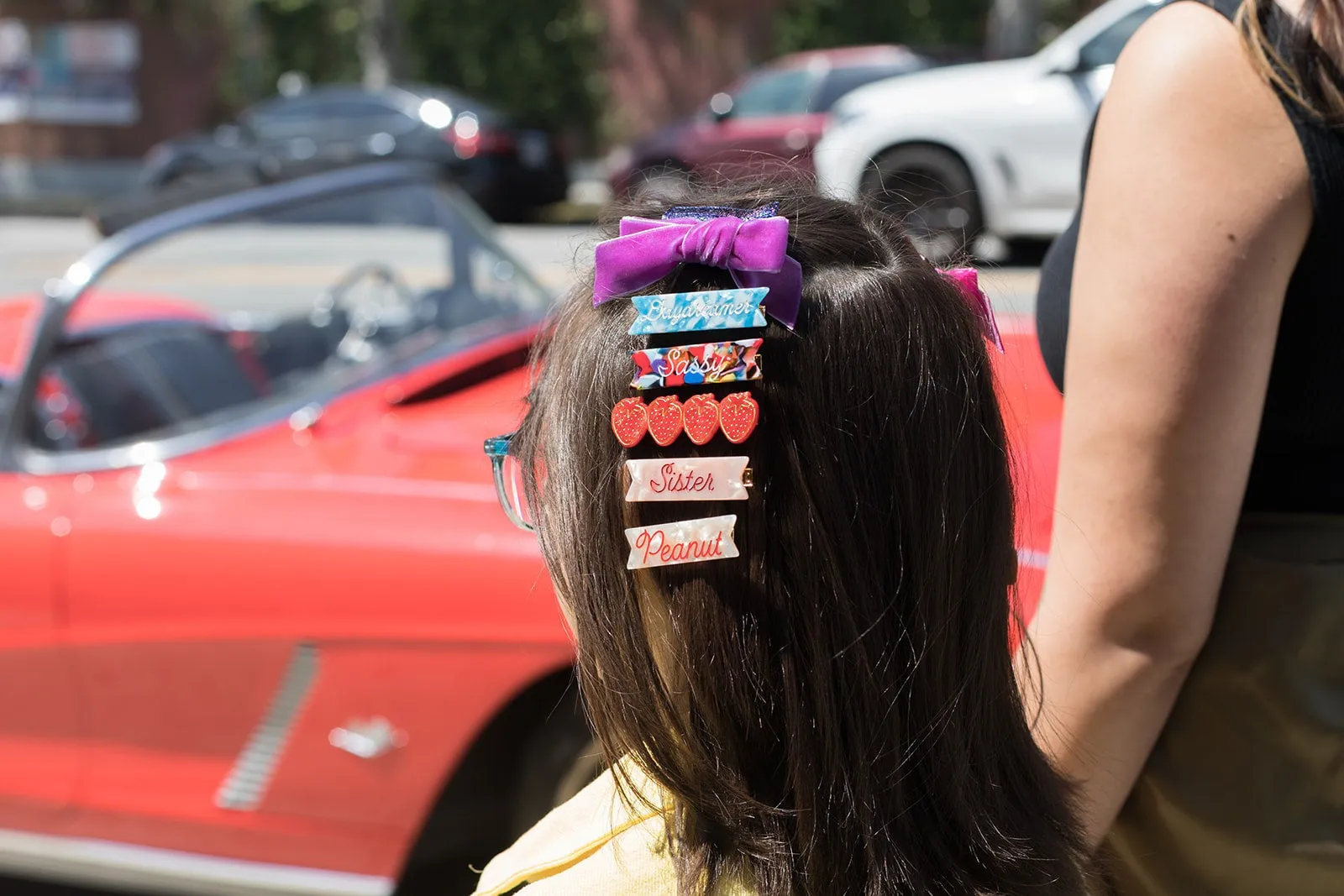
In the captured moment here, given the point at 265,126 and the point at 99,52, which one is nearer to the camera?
the point at 265,126

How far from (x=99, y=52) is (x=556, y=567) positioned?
2342cm

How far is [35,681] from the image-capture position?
2.61 m

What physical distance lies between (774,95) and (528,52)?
10.4 meters

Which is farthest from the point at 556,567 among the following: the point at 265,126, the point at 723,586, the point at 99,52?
the point at 99,52

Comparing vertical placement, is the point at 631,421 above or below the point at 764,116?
above

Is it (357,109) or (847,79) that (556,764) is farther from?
(357,109)

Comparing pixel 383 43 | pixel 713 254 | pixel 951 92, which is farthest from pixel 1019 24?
pixel 713 254

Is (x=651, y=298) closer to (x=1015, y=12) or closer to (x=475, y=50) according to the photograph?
(x=1015, y=12)

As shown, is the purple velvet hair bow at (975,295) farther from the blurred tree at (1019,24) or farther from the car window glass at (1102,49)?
the blurred tree at (1019,24)

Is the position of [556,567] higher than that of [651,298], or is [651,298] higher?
[651,298]

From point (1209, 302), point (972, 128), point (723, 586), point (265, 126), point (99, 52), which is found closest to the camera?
point (723, 586)

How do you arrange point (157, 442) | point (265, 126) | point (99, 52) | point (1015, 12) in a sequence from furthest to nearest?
point (99, 52) → point (265, 126) → point (1015, 12) → point (157, 442)

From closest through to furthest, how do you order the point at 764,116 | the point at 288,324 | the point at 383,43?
1. the point at 288,324
2. the point at 764,116
3. the point at 383,43

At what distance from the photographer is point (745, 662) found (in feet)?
3.16
